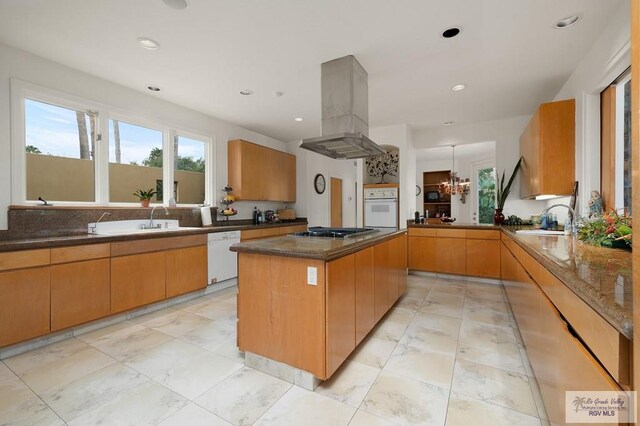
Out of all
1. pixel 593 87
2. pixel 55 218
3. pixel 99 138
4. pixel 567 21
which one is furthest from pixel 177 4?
pixel 593 87

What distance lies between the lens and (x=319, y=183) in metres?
6.32

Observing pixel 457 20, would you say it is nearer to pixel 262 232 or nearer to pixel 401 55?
pixel 401 55

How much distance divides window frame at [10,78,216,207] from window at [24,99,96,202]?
2.3 inches

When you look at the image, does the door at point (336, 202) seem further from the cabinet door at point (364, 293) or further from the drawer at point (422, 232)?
the cabinet door at point (364, 293)

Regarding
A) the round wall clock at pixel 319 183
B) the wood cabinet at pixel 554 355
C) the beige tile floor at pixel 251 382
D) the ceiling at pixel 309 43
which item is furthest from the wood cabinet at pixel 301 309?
the round wall clock at pixel 319 183

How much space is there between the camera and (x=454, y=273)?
168 inches

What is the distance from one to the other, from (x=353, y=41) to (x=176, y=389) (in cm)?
296

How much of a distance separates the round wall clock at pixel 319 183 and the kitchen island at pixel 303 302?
4.10m

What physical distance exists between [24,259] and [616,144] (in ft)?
16.3

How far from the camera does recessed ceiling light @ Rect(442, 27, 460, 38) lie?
7.24ft

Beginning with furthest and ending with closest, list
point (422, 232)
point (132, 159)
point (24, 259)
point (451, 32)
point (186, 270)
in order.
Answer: point (422, 232) → point (132, 159) → point (186, 270) → point (451, 32) → point (24, 259)

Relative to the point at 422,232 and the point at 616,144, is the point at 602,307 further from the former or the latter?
the point at 422,232

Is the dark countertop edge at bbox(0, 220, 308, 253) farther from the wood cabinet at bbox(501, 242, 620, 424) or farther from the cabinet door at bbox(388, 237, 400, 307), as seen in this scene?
the wood cabinet at bbox(501, 242, 620, 424)

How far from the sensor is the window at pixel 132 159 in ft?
10.7
